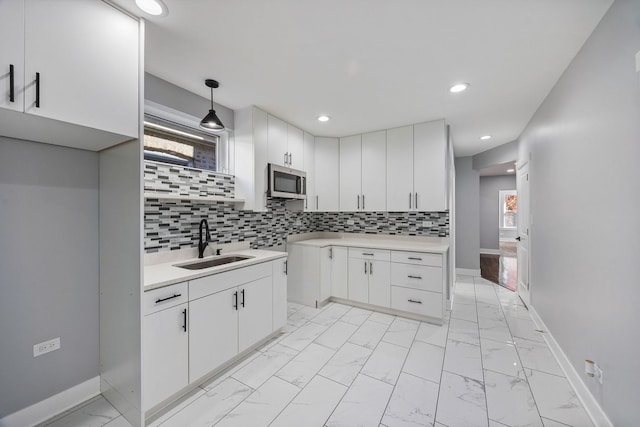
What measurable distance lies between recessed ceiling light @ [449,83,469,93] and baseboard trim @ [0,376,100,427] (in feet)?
12.4

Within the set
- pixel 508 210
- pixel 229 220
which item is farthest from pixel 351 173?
pixel 508 210

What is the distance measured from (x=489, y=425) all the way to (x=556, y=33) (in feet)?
8.37

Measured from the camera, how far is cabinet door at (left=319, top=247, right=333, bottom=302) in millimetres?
3432

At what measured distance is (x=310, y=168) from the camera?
381 cm

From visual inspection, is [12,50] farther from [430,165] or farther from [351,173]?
[430,165]

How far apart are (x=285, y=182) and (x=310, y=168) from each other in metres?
0.75

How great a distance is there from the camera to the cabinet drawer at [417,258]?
289cm

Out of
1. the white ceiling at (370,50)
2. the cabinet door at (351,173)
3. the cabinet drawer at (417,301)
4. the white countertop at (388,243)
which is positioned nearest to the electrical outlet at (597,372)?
the cabinet drawer at (417,301)

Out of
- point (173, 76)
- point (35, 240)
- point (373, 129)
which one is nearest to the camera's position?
point (35, 240)

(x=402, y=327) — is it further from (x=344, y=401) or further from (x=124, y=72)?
(x=124, y=72)

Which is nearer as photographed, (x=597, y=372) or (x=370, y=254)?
(x=597, y=372)

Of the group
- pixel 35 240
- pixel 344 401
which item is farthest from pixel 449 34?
pixel 35 240

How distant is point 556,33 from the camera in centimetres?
166

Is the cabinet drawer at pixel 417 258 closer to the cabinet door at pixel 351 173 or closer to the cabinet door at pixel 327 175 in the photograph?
the cabinet door at pixel 351 173
